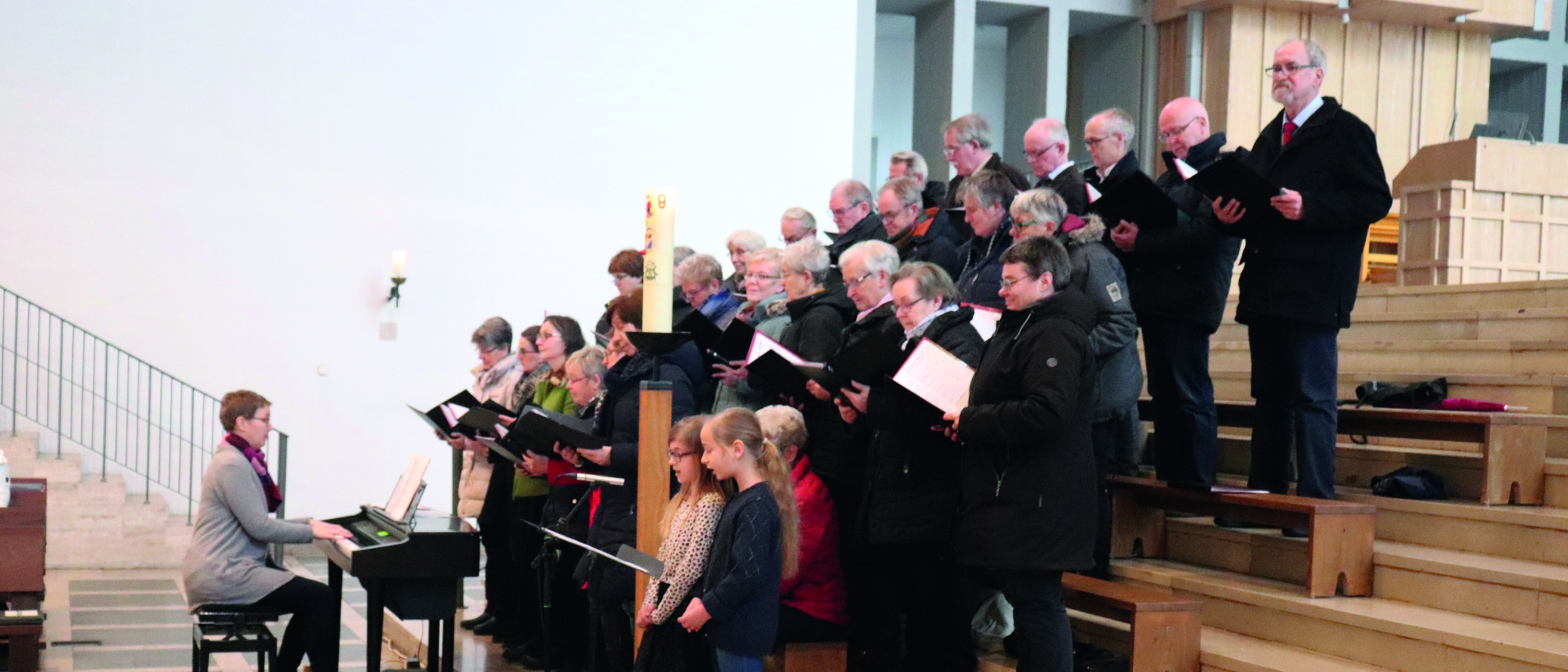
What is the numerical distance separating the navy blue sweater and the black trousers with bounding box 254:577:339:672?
1.68 metres

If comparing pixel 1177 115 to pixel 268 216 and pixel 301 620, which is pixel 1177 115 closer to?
pixel 301 620

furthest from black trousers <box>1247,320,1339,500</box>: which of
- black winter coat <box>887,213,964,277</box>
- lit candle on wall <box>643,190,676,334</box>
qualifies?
lit candle on wall <box>643,190,676,334</box>

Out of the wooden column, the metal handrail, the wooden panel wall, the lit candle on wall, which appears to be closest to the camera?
the lit candle on wall

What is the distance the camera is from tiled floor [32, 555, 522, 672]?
5953mm

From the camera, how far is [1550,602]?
11.7 feet

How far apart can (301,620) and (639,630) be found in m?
1.55

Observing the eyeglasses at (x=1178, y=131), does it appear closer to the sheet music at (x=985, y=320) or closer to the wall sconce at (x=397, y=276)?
the sheet music at (x=985, y=320)

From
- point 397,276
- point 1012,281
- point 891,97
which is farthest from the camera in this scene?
point 891,97

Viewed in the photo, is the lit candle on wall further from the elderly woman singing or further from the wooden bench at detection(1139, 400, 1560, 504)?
the wooden bench at detection(1139, 400, 1560, 504)

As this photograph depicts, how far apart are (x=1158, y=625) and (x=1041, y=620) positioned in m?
0.45

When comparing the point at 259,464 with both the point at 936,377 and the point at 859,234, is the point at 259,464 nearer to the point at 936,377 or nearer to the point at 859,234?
the point at 859,234

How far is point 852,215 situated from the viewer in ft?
18.2

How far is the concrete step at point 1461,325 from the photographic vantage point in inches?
216

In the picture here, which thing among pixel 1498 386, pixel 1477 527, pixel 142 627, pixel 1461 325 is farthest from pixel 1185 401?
pixel 142 627
